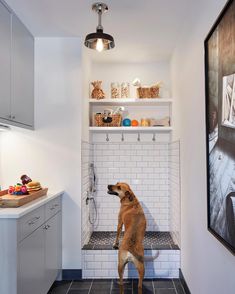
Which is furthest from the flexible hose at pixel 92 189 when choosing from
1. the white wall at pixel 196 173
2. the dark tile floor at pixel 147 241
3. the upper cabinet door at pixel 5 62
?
the upper cabinet door at pixel 5 62

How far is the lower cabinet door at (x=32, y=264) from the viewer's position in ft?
6.16

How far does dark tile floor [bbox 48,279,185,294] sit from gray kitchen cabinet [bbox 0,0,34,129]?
5.48 ft

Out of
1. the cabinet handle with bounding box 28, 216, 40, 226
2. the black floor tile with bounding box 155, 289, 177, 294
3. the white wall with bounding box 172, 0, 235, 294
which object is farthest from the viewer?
the black floor tile with bounding box 155, 289, 177, 294

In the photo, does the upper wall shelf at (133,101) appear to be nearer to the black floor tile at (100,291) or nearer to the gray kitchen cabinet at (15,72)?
the gray kitchen cabinet at (15,72)

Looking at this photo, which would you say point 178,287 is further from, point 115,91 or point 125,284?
point 115,91

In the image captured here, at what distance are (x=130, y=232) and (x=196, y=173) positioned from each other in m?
0.86

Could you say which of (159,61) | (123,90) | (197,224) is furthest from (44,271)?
(159,61)

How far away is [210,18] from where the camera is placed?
5.62ft

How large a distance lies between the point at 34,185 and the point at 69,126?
762 millimetres

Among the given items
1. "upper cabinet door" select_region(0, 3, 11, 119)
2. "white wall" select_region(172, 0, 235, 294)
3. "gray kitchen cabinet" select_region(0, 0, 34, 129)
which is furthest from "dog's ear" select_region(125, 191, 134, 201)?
"upper cabinet door" select_region(0, 3, 11, 119)

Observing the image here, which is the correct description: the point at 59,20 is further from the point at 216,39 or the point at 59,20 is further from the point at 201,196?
the point at 201,196

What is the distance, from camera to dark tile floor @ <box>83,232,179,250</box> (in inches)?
117

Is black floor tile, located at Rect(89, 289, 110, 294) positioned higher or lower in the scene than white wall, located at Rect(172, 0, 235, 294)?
lower

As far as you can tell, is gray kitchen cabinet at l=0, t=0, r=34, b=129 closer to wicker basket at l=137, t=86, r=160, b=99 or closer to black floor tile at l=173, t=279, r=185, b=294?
wicker basket at l=137, t=86, r=160, b=99
